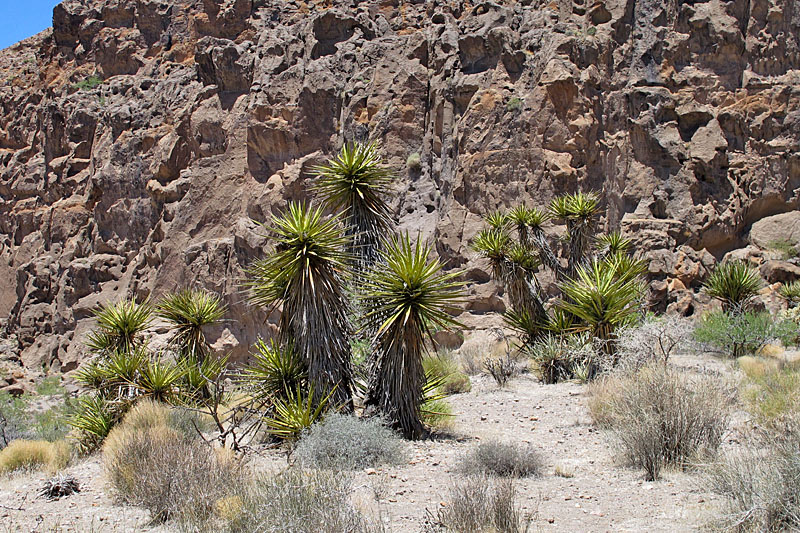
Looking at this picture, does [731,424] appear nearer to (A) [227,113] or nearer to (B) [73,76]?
(A) [227,113]

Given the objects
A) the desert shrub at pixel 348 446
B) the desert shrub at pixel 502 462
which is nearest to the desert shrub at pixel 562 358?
the desert shrub at pixel 348 446

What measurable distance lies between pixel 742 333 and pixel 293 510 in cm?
1260

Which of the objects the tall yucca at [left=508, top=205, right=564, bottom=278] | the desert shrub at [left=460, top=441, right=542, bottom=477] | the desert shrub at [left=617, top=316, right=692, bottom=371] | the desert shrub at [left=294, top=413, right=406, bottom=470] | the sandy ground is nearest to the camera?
the sandy ground

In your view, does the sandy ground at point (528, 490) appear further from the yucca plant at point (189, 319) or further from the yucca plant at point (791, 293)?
A: the yucca plant at point (791, 293)

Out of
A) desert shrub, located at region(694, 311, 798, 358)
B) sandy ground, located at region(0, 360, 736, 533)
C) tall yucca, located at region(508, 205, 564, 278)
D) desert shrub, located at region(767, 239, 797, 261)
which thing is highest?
tall yucca, located at region(508, 205, 564, 278)

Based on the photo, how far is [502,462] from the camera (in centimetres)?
780

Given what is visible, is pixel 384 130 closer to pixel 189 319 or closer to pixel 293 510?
pixel 189 319

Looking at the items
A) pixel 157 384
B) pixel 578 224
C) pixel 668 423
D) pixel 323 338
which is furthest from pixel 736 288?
pixel 157 384

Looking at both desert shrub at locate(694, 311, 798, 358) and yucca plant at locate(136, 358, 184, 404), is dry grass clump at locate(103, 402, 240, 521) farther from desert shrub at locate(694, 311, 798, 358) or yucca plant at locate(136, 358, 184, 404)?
desert shrub at locate(694, 311, 798, 358)

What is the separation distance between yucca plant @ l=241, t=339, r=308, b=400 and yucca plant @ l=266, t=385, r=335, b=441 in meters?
0.29

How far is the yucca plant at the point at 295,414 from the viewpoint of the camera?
9.79 meters

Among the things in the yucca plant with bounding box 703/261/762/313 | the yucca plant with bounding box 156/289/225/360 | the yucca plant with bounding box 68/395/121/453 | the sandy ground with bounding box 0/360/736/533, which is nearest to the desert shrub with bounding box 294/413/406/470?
the sandy ground with bounding box 0/360/736/533

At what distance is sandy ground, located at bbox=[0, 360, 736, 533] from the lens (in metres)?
6.10

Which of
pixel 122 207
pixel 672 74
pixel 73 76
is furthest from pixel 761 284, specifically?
pixel 73 76
